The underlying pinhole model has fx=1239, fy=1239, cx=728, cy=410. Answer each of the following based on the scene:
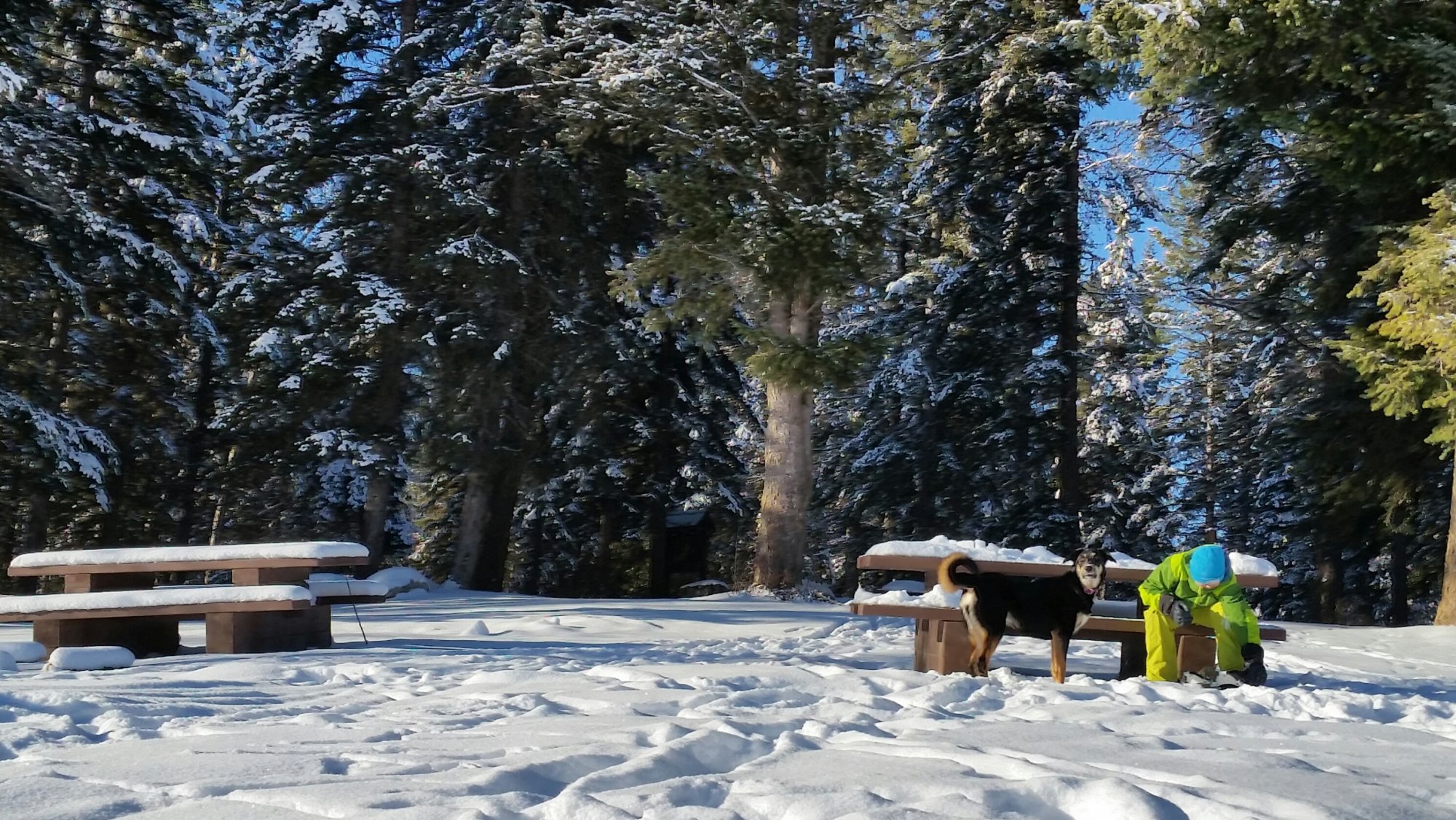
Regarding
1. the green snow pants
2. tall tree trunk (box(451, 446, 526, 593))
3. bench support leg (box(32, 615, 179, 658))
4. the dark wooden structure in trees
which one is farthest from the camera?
the dark wooden structure in trees

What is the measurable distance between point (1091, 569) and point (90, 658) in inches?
240

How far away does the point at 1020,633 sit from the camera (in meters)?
7.71

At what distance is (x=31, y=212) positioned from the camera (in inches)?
653

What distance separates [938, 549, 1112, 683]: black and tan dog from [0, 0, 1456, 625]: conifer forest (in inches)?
259

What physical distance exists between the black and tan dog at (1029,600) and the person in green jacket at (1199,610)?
1.19 feet

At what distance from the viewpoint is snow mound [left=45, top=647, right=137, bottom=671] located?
738 centimetres

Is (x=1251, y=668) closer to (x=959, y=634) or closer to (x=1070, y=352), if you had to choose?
(x=959, y=634)

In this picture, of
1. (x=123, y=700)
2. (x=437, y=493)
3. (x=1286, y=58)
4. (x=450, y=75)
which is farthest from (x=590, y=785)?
(x=437, y=493)

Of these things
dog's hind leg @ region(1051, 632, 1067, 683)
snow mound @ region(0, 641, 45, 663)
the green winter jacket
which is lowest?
snow mound @ region(0, 641, 45, 663)

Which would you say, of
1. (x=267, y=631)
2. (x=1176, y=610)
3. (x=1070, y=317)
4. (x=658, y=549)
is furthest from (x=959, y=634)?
(x=658, y=549)

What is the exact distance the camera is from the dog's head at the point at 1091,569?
754 centimetres

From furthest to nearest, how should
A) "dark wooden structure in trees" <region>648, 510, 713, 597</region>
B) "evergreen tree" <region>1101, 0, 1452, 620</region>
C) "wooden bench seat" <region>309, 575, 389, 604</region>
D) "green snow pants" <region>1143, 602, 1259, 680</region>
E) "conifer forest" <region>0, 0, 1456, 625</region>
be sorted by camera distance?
1. "dark wooden structure in trees" <region>648, 510, 713, 597</region>
2. "conifer forest" <region>0, 0, 1456, 625</region>
3. "evergreen tree" <region>1101, 0, 1452, 620</region>
4. "wooden bench seat" <region>309, 575, 389, 604</region>
5. "green snow pants" <region>1143, 602, 1259, 680</region>

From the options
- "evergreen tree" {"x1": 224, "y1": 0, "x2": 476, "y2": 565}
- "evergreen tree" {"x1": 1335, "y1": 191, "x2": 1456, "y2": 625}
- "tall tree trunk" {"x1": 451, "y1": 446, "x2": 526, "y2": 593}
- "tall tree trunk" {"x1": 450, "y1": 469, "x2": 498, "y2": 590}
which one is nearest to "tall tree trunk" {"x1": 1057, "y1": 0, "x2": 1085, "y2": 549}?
"evergreen tree" {"x1": 1335, "y1": 191, "x2": 1456, "y2": 625}

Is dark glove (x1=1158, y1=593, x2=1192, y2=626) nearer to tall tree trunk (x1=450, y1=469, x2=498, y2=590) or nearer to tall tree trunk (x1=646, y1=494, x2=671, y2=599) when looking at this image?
tall tree trunk (x1=450, y1=469, x2=498, y2=590)
